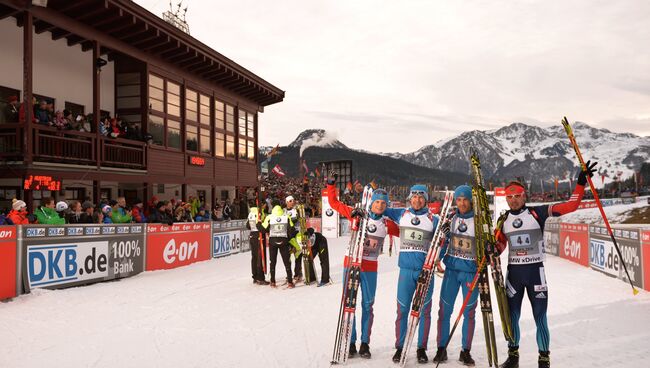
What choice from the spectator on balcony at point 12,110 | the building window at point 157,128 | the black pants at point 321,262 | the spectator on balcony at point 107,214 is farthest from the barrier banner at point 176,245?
the building window at point 157,128

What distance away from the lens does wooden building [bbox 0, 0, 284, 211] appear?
13469 millimetres

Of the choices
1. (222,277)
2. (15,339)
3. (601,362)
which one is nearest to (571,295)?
(601,362)

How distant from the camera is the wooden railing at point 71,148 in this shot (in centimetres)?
1298

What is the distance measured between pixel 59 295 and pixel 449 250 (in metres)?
7.66

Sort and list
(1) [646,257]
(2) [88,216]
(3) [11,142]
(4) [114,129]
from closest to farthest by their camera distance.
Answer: (1) [646,257]
(2) [88,216]
(3) [11,142]
(4) [114,129]

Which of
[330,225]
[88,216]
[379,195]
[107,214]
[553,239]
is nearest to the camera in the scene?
[379,195]

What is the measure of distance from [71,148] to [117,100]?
4.87 metres

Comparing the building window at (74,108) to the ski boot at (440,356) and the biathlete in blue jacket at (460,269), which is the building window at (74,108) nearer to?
the biathlete in blue jacket at (460,269)

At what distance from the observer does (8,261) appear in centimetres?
856

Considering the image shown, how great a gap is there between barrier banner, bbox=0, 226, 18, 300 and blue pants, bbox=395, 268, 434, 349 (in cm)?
732

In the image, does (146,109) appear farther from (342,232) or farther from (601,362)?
(601,362)

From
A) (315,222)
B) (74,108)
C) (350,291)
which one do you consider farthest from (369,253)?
(315,222)

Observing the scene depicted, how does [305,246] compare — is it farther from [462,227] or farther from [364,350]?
[462,227]

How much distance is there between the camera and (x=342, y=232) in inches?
1146
